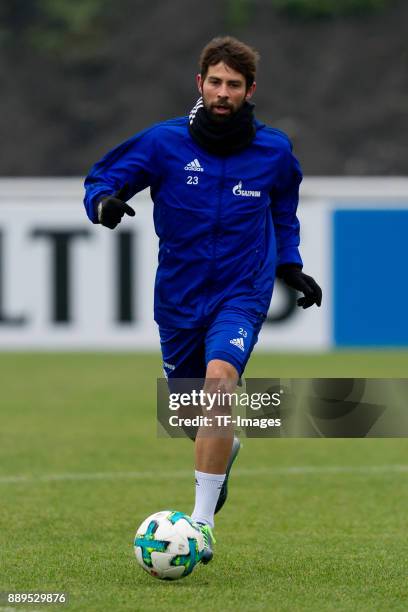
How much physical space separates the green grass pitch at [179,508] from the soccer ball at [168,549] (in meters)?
0.06

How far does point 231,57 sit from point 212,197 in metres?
0.59

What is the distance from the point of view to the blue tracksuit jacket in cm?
670

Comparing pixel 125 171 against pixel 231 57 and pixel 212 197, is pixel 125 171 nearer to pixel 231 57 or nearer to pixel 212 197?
pixel 212 197

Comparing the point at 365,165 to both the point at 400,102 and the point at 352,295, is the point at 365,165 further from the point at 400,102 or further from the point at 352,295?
the point at 352,295

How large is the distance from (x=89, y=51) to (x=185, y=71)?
2.00 meters

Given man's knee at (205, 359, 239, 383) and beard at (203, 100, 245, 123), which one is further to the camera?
beard at (203, 100, 245, 123)

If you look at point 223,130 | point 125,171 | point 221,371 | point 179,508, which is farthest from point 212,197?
point 179,508

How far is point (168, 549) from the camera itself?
6094mm

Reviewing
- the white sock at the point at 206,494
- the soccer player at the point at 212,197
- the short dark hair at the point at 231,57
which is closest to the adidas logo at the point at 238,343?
the soccer player at the point at 212,197

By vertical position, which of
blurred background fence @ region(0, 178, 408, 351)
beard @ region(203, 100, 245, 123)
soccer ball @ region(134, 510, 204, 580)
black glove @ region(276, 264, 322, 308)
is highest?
beard @ region(203, 100, 245, 123)

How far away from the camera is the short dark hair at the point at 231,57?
6625 mm

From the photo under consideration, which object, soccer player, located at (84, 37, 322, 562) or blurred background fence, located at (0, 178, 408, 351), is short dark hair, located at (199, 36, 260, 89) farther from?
blurred background fence, located at (0, 178, 408, 351)

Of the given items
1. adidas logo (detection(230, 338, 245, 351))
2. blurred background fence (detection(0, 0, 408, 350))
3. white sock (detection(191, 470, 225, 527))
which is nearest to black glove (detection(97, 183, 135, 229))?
adidas logo (detection(230, 338, 245, 351))

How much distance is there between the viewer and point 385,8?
3134 cm
